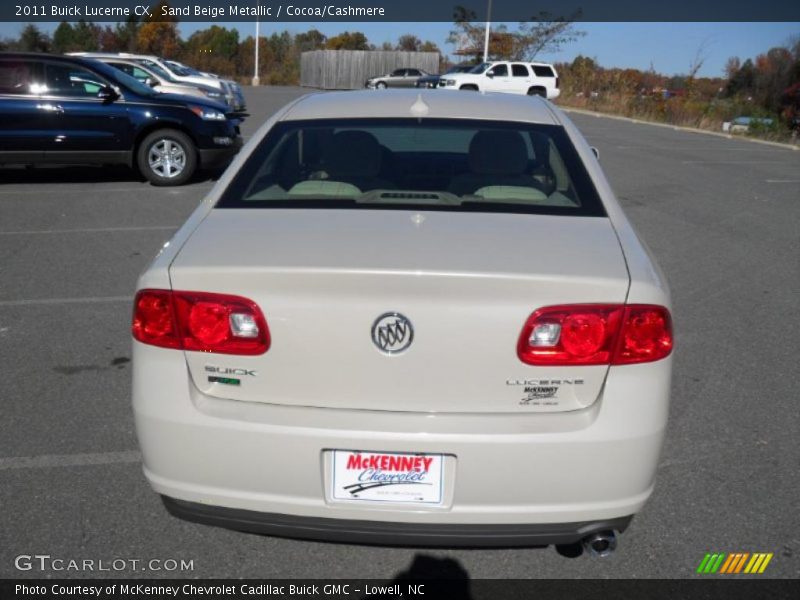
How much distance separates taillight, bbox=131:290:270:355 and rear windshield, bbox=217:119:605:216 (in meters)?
0.71

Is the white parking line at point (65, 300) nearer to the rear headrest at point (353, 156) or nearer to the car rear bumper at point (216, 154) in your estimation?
the rear headrest at point (353, 156)

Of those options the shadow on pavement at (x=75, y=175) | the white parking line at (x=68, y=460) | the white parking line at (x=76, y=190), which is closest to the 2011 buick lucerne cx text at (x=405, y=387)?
the white parking line at (x=68, y=460)

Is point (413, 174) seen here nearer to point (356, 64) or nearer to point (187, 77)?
point (187, 77)

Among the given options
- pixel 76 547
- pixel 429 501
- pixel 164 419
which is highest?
pixel 164 419

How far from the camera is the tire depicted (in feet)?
37.0

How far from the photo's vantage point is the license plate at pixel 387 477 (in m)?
2.44

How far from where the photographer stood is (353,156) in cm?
368

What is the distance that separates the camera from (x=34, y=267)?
275 inches

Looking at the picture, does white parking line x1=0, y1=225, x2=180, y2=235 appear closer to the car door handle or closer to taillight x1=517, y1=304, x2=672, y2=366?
the car door handle

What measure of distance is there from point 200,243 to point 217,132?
9150mm

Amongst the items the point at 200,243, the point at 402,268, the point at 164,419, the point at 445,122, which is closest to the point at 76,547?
the point at 164,419

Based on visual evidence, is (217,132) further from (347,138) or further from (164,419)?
(164,419)

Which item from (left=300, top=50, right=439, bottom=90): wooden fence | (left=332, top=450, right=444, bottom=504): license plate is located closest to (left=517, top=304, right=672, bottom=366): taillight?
(left=332, top=450, right=444, bottom=504): license plate
